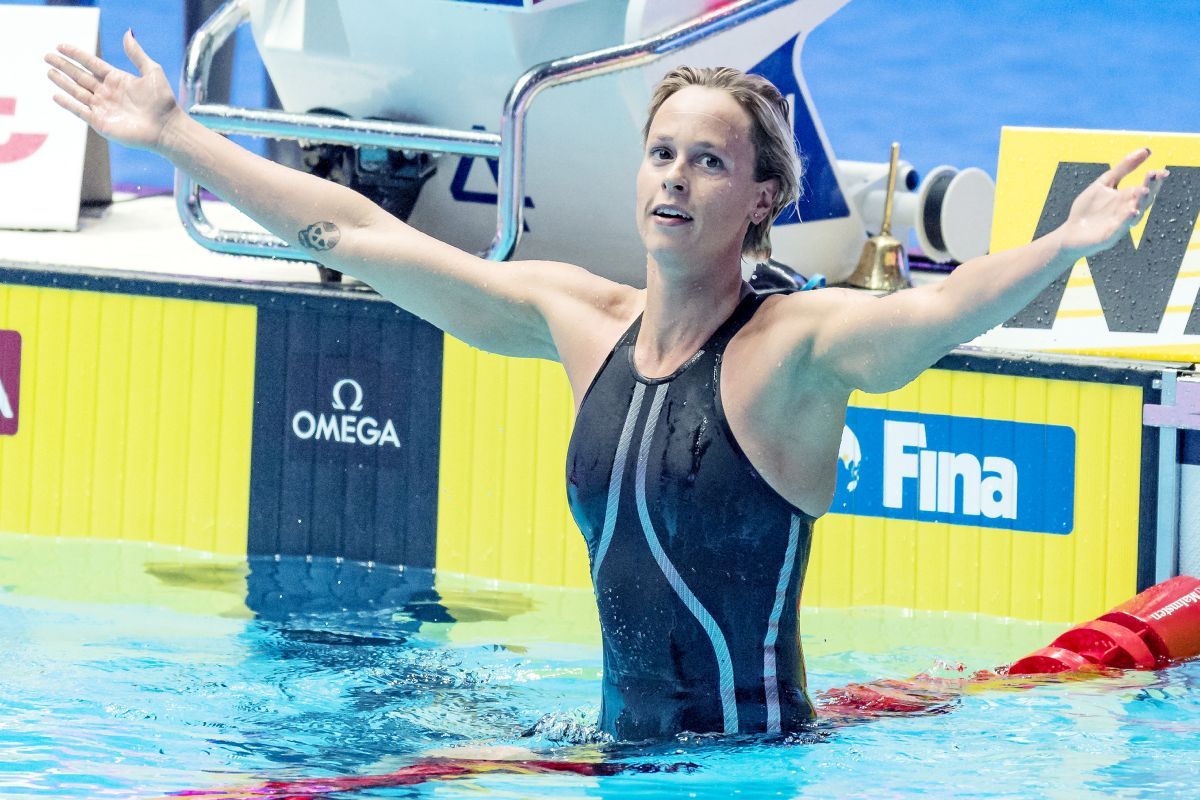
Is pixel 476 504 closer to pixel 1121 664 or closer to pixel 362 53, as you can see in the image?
pixel 362 53

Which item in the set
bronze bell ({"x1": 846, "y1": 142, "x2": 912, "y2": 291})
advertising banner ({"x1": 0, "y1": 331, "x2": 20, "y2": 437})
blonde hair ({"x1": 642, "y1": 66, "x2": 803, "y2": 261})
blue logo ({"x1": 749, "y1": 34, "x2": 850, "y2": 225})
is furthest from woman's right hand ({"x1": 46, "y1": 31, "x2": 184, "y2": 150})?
bronze bell ({"x1": 846, "y1": 142, "x2": 912, "y2": 291})

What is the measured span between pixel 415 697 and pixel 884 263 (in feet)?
7.59

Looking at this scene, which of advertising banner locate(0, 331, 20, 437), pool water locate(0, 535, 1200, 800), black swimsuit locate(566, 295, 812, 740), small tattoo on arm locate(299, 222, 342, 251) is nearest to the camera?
black swimsuit locate(566, 295, 812, 740)

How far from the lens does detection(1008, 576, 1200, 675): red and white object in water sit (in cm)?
368

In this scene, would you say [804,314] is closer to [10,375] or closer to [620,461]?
[620,461]

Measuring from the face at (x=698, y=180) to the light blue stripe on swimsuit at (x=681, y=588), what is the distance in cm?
23

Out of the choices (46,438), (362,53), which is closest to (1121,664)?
(362,53)

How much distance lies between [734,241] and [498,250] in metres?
2.04

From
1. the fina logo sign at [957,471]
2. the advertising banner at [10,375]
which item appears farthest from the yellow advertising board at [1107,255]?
the advertising banner at [10,375]

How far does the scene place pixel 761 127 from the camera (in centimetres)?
262

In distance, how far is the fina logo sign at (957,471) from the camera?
4.34 metres

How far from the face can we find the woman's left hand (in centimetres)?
59

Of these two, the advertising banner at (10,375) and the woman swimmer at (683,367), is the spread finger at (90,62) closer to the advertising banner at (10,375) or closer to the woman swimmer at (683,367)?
the woman swimmer at (683,367)

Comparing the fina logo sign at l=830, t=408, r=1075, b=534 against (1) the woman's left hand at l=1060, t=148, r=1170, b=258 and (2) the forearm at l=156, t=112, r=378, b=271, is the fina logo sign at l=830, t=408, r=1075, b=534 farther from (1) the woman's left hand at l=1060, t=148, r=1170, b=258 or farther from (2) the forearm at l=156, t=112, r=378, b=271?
(1) the woman's left hand at l=1060, t=148, r=1170, b=258
